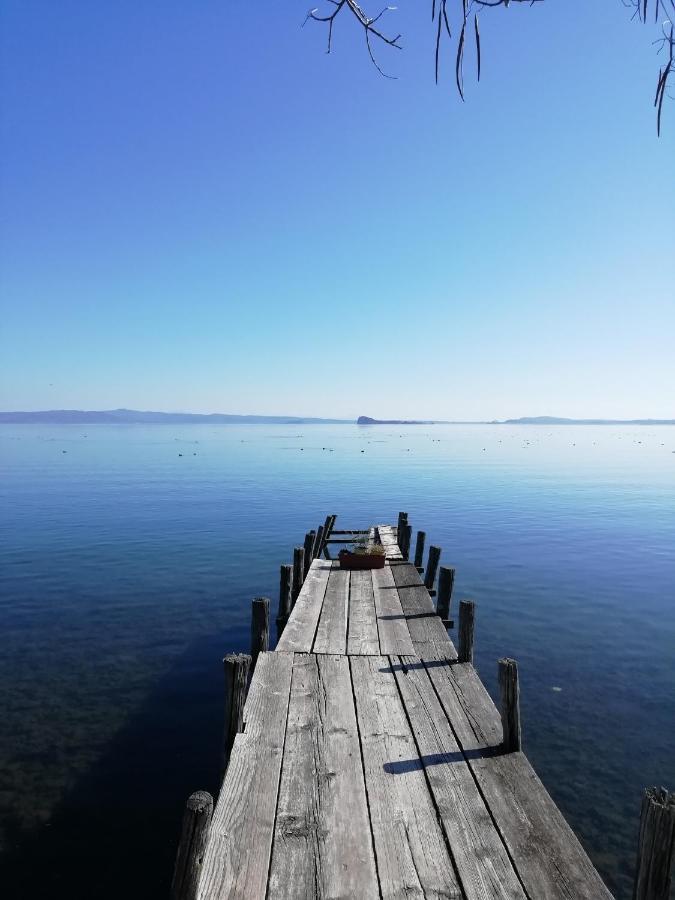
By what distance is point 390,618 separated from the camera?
12.9 metres

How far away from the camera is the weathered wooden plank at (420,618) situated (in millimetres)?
11102

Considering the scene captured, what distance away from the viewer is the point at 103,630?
18.0 metres

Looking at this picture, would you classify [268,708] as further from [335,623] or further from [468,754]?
[335,623]

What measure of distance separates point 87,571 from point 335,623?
16.0m

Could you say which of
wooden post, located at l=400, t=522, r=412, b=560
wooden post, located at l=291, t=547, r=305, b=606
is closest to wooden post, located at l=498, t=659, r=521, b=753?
wooden post, located at l=291, t=547, r=305, b=606

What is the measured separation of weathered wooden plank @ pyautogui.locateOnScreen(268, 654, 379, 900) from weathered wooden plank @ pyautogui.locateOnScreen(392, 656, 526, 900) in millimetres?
804

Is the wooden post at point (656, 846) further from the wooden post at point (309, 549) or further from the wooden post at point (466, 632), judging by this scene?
the wooden post at point (309, 549)

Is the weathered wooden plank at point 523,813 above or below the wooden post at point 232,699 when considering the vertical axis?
below

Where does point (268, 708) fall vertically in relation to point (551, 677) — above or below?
above

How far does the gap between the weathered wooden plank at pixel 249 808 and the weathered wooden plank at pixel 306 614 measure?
2.11 m

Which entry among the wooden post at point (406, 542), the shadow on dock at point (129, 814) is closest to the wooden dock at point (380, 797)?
the shadow on dock at point (129, 814)

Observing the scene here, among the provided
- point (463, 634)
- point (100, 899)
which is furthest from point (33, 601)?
point (463, 634)

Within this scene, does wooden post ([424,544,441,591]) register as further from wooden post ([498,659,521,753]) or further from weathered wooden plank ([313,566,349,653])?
wooden post ([498,659,521,753])

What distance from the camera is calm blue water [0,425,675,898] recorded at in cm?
947
